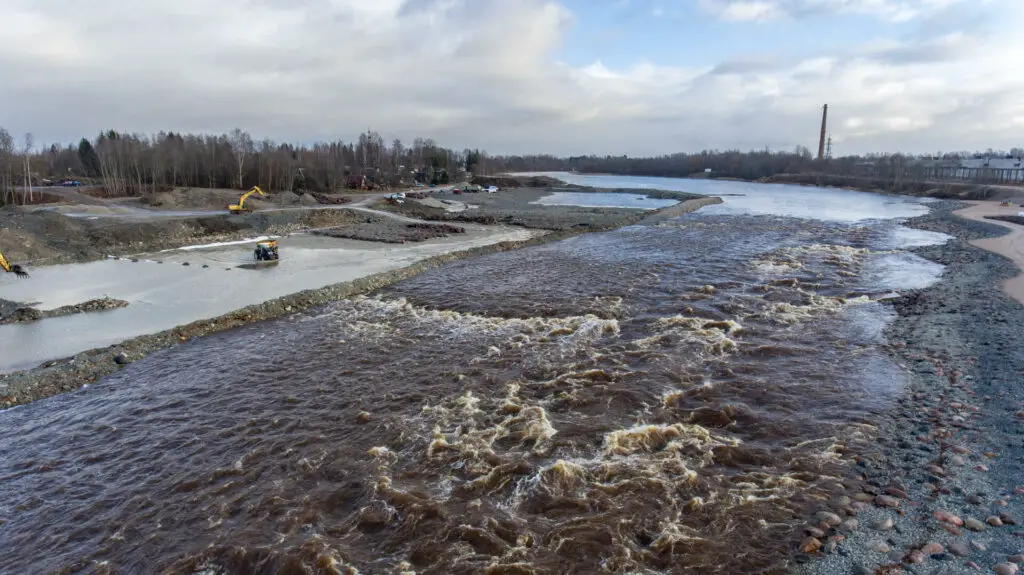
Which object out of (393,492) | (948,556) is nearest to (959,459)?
(948,556)

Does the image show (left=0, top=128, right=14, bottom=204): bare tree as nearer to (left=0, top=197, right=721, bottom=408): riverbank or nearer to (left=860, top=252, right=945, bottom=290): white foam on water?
(left=0, top=197, right=721, bottom=408): riverbank

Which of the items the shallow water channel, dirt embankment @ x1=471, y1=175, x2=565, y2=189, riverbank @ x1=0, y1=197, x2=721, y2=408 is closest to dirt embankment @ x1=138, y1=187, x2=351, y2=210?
the shallow water channel

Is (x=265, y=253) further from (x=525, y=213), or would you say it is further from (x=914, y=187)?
(x=914, y=187)

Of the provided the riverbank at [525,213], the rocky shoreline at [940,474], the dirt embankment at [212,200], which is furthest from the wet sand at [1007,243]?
the dirt embankment at [212,200]

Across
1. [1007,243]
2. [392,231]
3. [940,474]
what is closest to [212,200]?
[392,231]

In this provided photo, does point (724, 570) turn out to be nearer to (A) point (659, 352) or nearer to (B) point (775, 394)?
(B) point (775, 394)
